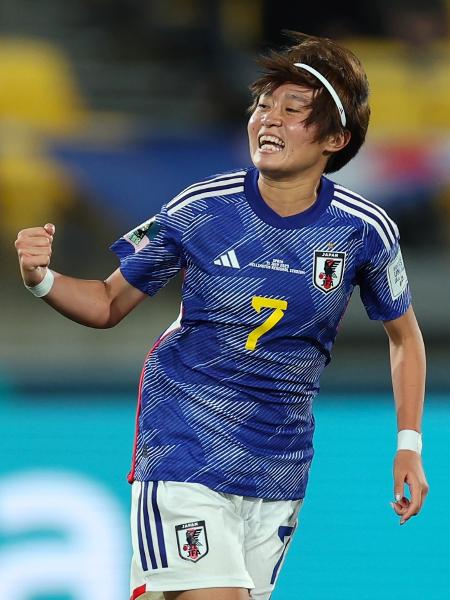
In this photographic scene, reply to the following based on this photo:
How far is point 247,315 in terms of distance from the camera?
9.34ft

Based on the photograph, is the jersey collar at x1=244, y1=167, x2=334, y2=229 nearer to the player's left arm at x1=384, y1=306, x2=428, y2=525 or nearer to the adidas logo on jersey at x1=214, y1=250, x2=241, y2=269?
the adidas logo on jersey at x1=214, y1=250, x2=241, y2=269

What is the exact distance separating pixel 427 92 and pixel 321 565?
4.42 m

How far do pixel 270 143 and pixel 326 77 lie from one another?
21cm

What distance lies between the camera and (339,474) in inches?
167

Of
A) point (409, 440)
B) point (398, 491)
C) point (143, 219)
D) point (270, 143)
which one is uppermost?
point (143, 219)

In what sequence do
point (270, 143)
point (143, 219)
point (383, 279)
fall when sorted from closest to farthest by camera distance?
point (270, 143)
point (383, 279)
point (143, 219)

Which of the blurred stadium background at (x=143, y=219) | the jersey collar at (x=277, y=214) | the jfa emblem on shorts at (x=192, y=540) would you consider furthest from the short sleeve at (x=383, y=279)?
the blurred stadium background at (x=143, y=219)

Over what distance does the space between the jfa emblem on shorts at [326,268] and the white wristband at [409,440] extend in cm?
39

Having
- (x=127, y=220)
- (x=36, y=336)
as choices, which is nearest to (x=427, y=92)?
(x=127, y=220)

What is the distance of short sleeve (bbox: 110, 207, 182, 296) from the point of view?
2924 mm

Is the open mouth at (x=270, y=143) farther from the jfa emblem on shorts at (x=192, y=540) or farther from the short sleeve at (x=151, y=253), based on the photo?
the jfa emblem on shorts at (x=192, y=540)

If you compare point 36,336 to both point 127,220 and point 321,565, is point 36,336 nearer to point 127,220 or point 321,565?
point 127,220

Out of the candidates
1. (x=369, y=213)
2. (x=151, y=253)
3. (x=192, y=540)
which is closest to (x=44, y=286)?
(x=151, y=253)

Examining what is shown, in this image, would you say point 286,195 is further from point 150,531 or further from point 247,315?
point 150,531
